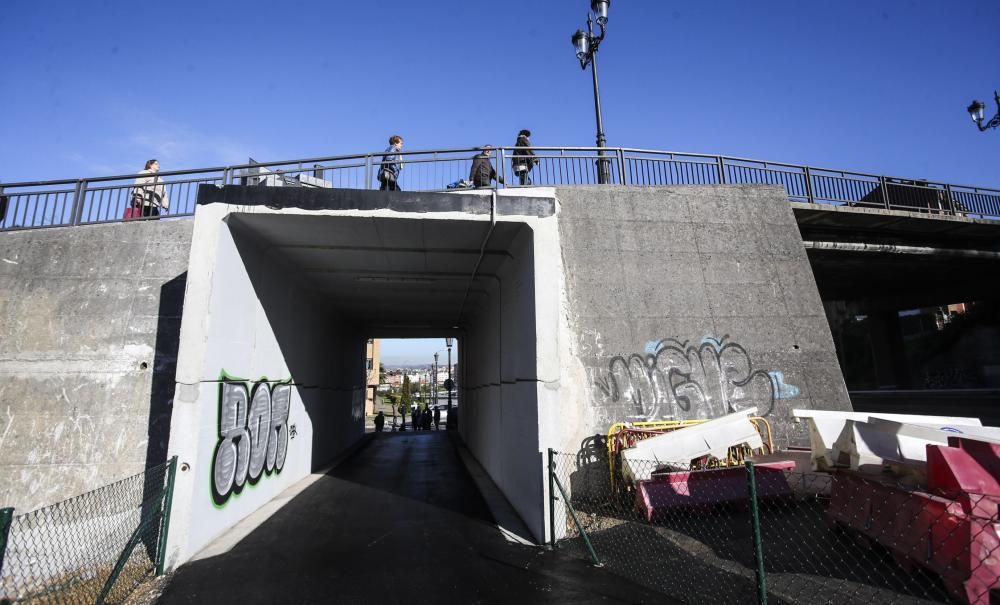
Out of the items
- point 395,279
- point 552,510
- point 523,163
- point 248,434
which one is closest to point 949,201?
point 523,163

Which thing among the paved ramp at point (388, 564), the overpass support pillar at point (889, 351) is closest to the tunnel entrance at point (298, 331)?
the paved ramp at point (388, 564)

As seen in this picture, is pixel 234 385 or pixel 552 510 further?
pixel 234 385

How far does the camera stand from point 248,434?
8.30 meters

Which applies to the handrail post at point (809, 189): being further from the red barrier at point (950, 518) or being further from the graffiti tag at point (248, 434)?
the graffiti tag at point (248, 434)

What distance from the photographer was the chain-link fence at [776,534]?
4.18 m

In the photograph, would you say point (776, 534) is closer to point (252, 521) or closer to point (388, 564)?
point (388, 564)

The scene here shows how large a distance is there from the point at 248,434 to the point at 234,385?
3.68ft

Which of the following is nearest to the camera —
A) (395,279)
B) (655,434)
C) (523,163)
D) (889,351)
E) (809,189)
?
(655,434)

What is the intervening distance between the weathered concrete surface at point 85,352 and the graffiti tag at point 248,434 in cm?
116

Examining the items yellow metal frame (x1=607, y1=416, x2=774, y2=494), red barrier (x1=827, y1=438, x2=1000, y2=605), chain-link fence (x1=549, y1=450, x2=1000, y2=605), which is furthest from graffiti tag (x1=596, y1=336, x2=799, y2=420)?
red barrier (x1=827, y1=438, x2=1000, y2=605)

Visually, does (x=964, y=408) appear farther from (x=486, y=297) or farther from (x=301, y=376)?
(x=301, y=376)

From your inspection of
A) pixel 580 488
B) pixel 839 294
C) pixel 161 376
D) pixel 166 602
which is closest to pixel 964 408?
pixel 839 294

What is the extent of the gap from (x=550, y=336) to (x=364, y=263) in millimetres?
4657

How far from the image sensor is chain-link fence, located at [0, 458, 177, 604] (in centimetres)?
563
